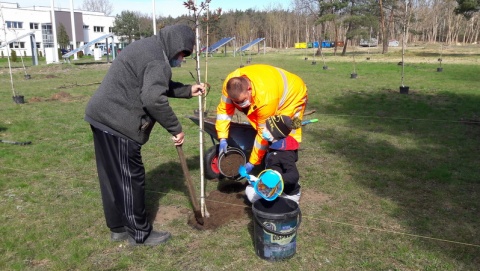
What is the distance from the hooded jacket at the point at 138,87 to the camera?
2.81 meters

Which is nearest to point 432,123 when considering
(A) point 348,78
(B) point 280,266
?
(B) point 280,266

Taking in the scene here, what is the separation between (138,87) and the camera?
9.53 ft

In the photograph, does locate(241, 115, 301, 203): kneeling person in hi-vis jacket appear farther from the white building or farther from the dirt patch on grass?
the white building

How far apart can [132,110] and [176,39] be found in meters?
0.64

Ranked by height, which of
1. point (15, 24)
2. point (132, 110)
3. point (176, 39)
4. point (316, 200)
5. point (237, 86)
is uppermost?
point (15, 24)

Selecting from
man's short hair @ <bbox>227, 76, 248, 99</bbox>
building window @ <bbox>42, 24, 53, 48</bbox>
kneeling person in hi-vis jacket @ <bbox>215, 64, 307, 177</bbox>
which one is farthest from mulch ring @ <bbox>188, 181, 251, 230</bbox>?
building window @ <bbox>42, 24, 53, 48</bbox>

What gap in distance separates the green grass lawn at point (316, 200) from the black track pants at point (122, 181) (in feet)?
0.79

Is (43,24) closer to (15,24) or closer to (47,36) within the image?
(47,36)

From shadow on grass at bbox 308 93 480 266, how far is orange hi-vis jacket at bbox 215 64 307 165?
4.87 ft

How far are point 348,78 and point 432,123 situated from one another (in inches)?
351

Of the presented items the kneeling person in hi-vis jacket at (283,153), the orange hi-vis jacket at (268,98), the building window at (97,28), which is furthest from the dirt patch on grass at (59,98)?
the building window at (97,28)

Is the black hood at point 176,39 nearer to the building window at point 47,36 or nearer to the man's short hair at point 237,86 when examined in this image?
the man's short hair at point 237,86

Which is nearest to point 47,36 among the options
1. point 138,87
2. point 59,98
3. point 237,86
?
point 59,98

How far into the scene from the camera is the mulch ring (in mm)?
3710
